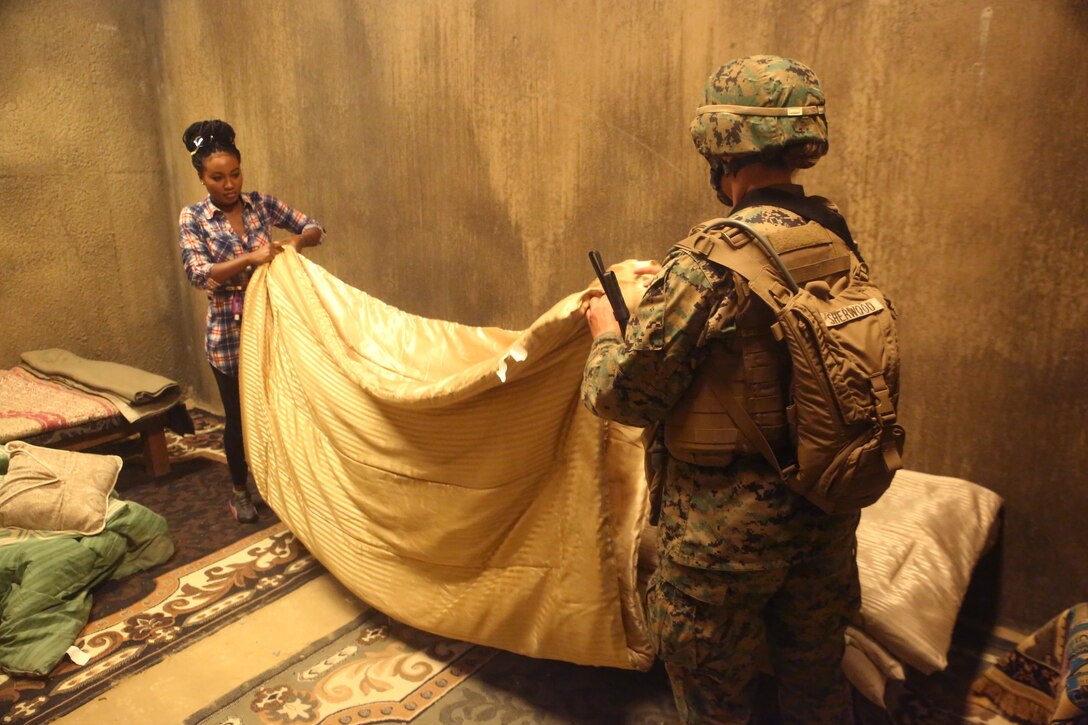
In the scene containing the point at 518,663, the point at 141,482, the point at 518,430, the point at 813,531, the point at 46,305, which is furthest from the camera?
the point at 46,305

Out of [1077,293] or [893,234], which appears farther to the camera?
[893,234]

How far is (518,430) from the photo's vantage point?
1.70 m

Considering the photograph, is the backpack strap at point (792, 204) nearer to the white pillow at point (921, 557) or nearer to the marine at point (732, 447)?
the marine at point (732, 447)

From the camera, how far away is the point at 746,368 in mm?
1175

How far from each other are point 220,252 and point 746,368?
2.06 meters

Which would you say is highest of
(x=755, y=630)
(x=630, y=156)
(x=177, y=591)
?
(x=630, y=156)

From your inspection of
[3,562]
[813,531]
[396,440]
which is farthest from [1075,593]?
[3,562]

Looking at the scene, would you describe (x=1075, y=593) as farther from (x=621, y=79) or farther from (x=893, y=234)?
(x=621, y=79)

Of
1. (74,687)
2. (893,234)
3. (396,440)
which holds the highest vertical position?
(893,234)

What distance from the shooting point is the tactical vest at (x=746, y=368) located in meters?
1.16

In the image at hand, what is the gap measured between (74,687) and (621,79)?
92.7 inches

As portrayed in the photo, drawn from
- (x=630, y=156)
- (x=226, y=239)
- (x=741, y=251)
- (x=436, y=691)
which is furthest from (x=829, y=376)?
(x=226, y=239)

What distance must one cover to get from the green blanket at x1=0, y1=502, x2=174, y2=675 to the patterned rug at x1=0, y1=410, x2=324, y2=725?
44mm

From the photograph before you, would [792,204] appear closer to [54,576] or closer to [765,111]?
[765,111]
